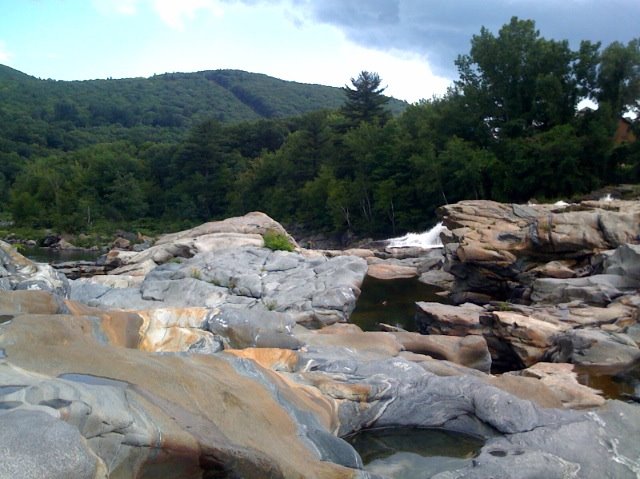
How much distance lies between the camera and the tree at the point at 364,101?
66062mm

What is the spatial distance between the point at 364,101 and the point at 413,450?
60.9 meters

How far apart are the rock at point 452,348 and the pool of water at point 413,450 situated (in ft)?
10.6

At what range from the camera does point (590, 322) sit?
15.7 metres

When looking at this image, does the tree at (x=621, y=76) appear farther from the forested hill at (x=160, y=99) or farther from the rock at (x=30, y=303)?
the forested hill at (x=160, y=99)

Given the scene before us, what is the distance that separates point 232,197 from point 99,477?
76104 mm

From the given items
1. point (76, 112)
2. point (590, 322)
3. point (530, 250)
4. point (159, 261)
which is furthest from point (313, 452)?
point (76, 112)

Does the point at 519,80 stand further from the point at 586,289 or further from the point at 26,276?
the point at 26,276

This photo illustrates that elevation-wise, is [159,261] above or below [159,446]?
below

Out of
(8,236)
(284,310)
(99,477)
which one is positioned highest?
(99,477)

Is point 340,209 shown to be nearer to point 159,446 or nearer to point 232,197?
point 232,197

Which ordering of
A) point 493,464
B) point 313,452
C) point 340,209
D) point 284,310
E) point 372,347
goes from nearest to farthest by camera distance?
point 313,452 < point 493,464 < point 372,347 < point 284,310 < point 340,209

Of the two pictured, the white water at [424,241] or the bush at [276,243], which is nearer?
the bush at [276,243]

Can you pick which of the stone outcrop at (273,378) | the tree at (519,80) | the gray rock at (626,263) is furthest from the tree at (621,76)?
the stone outcrop at (273,378)

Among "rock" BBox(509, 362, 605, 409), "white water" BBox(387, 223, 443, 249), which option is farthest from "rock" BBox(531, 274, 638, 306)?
"white water" BBox(387, 223, 443, 249)
